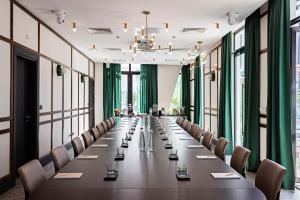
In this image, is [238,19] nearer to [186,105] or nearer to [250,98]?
[250,98]

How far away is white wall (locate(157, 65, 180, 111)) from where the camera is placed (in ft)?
47.1

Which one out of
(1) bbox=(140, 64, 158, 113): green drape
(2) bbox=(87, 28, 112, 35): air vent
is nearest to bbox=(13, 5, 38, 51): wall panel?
(2) bbox=(87, 28, 112, 35): air vent

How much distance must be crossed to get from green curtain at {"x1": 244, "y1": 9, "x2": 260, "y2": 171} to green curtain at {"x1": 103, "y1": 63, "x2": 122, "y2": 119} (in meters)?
8.74

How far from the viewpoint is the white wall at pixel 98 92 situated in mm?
13766

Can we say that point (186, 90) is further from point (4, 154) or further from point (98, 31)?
point (4, 154)

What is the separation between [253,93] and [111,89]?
905 centimetres

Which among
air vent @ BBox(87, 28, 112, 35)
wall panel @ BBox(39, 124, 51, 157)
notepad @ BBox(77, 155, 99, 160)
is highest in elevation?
air vent @ BBox(87, 28, 112, 35)

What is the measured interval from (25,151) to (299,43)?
5332 millimetres

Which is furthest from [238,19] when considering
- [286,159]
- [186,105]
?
[186,105]

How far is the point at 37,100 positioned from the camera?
5.96m

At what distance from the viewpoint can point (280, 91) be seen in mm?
4559

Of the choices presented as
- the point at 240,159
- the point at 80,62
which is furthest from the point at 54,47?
the point at 240,159

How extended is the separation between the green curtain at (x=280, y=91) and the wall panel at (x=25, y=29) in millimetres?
4256

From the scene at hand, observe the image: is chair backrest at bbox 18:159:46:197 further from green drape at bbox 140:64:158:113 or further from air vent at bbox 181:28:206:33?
green drape at bbox 140:64:158:113
